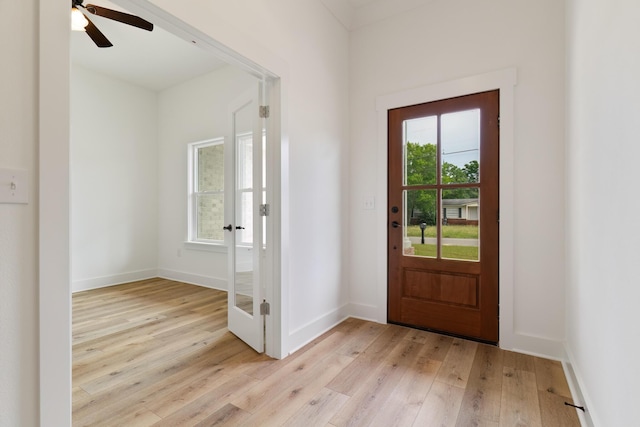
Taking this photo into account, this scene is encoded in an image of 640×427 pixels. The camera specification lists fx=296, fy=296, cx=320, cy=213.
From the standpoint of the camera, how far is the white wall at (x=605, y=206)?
1000mm

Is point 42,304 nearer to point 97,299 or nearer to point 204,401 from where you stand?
point 204,401

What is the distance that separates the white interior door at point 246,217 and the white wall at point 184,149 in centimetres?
156

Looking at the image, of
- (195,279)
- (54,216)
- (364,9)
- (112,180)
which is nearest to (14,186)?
(54,216)

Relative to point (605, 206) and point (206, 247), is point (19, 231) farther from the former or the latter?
point (206, 247)

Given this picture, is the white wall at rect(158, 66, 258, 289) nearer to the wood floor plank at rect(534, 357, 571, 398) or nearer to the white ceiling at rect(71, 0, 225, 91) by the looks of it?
the white ceiling at rect(71, 0, 225, 91)

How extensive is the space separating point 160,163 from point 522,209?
504 centimetres

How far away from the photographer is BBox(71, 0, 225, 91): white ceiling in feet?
Answer: 10.8

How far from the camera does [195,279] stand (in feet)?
14.5

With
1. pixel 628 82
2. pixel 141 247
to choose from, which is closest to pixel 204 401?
pixel 628 82

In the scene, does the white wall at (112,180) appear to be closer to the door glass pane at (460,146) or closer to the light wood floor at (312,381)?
the light wood floor at (312,381)

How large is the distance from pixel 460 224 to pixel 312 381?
1717mm

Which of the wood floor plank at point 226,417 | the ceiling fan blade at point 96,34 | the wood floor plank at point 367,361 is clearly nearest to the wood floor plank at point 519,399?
the wood floor plank at point 367,361

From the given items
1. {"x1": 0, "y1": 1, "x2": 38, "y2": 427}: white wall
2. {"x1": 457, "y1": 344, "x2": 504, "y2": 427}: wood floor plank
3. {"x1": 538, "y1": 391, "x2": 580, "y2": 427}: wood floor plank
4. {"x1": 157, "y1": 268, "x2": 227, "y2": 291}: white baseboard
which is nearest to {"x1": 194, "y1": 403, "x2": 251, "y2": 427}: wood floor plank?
{"x1": 0, "y1": 1, "x2": 38, "y2": 427}: white wall

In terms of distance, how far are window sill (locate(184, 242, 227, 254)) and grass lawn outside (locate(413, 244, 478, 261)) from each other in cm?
264
